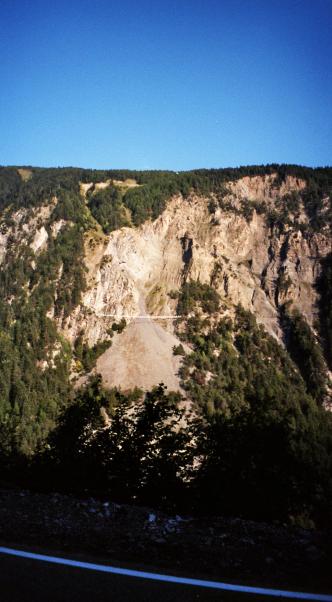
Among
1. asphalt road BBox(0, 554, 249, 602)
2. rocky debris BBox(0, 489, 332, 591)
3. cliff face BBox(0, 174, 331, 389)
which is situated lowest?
rocky debris BBox(0, 489, 332, 591)

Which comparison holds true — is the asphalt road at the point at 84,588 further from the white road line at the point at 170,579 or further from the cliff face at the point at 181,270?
the cliff face at the point at 181,270

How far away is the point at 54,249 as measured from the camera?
9181 centimetres

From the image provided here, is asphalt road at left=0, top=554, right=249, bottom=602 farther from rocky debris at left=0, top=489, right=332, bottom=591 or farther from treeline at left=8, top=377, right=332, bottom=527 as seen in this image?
treeline at left=8, top=377, right=332, bottom=527

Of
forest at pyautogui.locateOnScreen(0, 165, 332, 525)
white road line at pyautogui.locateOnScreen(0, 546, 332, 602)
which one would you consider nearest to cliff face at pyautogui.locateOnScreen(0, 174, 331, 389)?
forest at pyautogui.locateOnScreen(0, 165, 332, 525)

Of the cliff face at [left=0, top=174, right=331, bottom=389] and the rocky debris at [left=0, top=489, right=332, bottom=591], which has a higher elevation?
the cliff face at [left=0, top=174, right=331, bottom=389]

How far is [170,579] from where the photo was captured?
16.3ft

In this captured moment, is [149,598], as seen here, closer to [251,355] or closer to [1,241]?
[251,355]

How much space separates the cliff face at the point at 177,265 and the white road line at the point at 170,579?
58956 millimetres

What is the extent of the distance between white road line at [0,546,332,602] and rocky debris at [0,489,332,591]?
0.29 metres

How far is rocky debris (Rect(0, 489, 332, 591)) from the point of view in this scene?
5457 millimetres

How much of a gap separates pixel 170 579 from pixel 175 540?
159 cm

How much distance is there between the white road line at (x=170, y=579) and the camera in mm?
4664

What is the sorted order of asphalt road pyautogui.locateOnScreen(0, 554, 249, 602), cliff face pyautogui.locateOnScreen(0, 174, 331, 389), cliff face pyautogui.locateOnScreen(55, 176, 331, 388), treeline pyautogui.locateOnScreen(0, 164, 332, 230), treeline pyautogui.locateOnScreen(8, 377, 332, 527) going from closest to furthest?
1. asphalt road pyautogui.locateOnScreen(0, 554, 249, 602)
2. treeline pyautogui.locateOnScreen(8, 377, 332, 527)
3. cliff face pyautogui.locateOnScreen(55, 176, 331, 388)
4. cliff face pyautogui.locateOnScreen(0, 174, 331, 389)
5. treeline pyautogui.locateOnScreen(0, 164, 332, 230)

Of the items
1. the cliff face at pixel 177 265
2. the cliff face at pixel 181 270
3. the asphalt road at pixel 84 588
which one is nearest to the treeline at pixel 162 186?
the cliff face at pixel 177 265
